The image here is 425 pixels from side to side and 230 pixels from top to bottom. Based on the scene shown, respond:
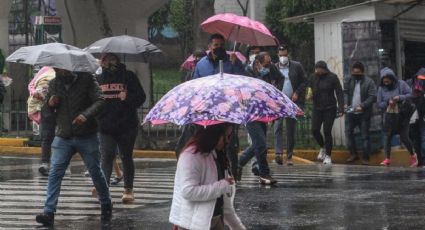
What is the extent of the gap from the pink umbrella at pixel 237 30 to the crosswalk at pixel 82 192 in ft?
6.43

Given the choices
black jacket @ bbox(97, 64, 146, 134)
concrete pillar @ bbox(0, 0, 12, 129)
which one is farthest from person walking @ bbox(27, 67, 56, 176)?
concrete pillar @ bbox(0, 0, 12, 129)

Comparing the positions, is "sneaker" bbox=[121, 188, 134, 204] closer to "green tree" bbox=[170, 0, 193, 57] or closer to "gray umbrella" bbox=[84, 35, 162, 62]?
"gray umbrella" bbox=[84, 35, 162, 62]

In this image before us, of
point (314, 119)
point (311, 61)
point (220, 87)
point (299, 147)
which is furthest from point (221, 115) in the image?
point (311, 61)

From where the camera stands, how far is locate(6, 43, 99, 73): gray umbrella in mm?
9883

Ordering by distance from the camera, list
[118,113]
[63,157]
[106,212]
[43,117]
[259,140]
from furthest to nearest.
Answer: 1. [43,117]
2. [259,140]
3. [118,113]
4. [106,212]
5. [63,157]

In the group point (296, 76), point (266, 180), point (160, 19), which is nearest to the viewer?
point (266, 180)

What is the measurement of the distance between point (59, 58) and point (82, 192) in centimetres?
331

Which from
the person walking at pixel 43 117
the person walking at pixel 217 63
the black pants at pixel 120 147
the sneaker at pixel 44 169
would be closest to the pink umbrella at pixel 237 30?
the person walking at pixel 217 63

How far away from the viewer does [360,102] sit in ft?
59.3

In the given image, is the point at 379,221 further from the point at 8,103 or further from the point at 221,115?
the point at 8,103

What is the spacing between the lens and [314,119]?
17.9 m

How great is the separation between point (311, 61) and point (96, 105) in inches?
1074

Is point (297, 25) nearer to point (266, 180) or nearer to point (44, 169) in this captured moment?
point (44, 169)

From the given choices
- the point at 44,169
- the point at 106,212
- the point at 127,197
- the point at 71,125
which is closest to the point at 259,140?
the point at 127,197
